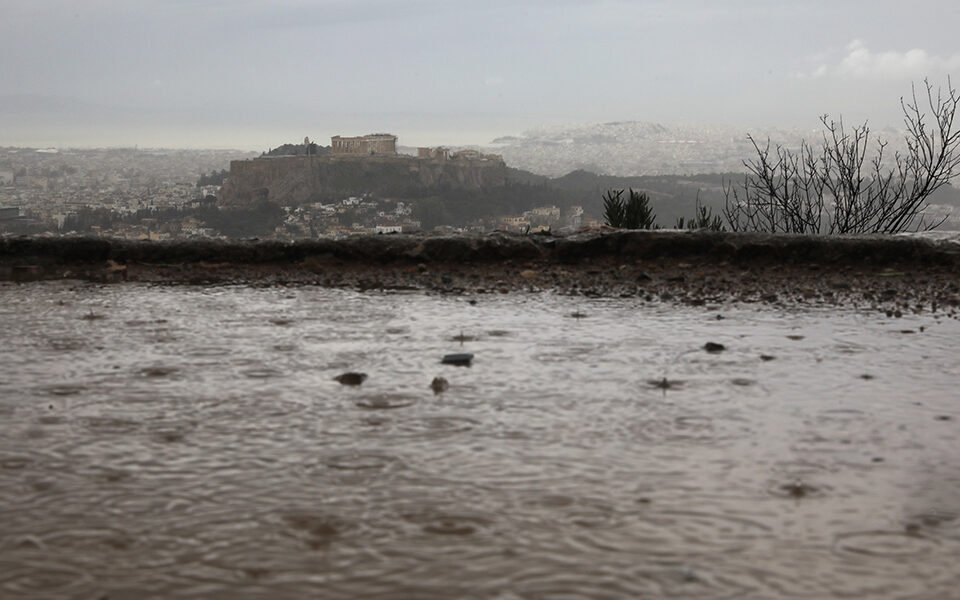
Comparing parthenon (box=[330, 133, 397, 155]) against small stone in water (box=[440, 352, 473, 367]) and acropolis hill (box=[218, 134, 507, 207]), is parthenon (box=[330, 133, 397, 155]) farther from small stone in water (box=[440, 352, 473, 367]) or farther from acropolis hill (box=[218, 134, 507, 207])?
small stone in water (box=[440, 352, 473, 367])

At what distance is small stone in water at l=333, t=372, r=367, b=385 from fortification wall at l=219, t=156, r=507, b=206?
2680 cm

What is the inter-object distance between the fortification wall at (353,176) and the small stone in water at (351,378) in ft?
87.9

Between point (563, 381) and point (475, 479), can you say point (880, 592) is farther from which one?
point (563, 381)

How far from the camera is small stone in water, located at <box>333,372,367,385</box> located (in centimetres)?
360

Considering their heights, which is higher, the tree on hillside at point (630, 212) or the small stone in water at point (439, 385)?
the tree on hillside at point (630, 212)

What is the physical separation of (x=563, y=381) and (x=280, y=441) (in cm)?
112

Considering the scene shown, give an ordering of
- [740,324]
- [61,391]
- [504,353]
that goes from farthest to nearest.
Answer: [740,324] → [504,353] → [61,391]

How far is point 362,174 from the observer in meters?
35.4

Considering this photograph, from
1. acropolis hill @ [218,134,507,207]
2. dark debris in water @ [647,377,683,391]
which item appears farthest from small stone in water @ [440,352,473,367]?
acropolis hill @ [218,134,507,207]

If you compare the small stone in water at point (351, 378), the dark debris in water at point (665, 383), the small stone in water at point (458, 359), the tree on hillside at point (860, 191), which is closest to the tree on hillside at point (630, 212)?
the tree on hillside at point (860, 191)

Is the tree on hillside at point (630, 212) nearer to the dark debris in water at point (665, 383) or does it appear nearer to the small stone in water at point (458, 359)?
the small stone in water at point (458, 359)

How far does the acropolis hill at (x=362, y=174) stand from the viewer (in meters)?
31.8

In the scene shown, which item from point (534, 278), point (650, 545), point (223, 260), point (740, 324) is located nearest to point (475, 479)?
point (650, 545)

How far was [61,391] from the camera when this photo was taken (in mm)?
3508
